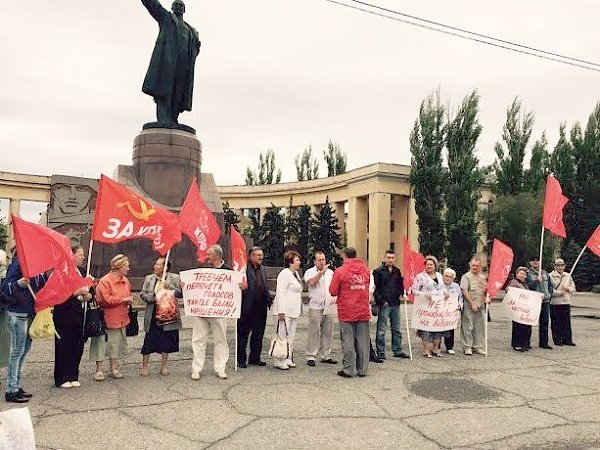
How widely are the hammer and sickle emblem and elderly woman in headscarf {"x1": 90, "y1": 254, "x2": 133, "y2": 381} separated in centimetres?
65

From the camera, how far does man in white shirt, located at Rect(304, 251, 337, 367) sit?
7488 millimetres

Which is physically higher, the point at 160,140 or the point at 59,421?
the point at 160,140

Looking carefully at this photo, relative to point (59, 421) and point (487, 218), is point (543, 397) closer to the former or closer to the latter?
point (59, 421)

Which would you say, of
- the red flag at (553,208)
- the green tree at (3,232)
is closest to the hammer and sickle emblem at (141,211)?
the red flag at (553,208)

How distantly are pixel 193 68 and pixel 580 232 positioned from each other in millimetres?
30479

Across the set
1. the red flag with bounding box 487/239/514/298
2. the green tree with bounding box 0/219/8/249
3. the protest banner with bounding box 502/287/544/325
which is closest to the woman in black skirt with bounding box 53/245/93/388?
the red flag with bounding box 487/239/514/298

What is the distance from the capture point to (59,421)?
4527 millimetres

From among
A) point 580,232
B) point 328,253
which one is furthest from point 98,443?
point 580,232

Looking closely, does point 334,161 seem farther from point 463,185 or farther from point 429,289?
point 429,289

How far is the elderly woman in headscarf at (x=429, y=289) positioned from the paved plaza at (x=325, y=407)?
0.64m

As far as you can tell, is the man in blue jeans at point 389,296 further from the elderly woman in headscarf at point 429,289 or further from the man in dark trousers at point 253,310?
the man in dark trousers at point 253,310

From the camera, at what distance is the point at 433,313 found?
820cm

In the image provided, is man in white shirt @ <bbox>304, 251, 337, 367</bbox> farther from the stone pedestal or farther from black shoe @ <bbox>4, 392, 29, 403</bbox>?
the stone pedestal

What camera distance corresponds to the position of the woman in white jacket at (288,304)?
715cm
